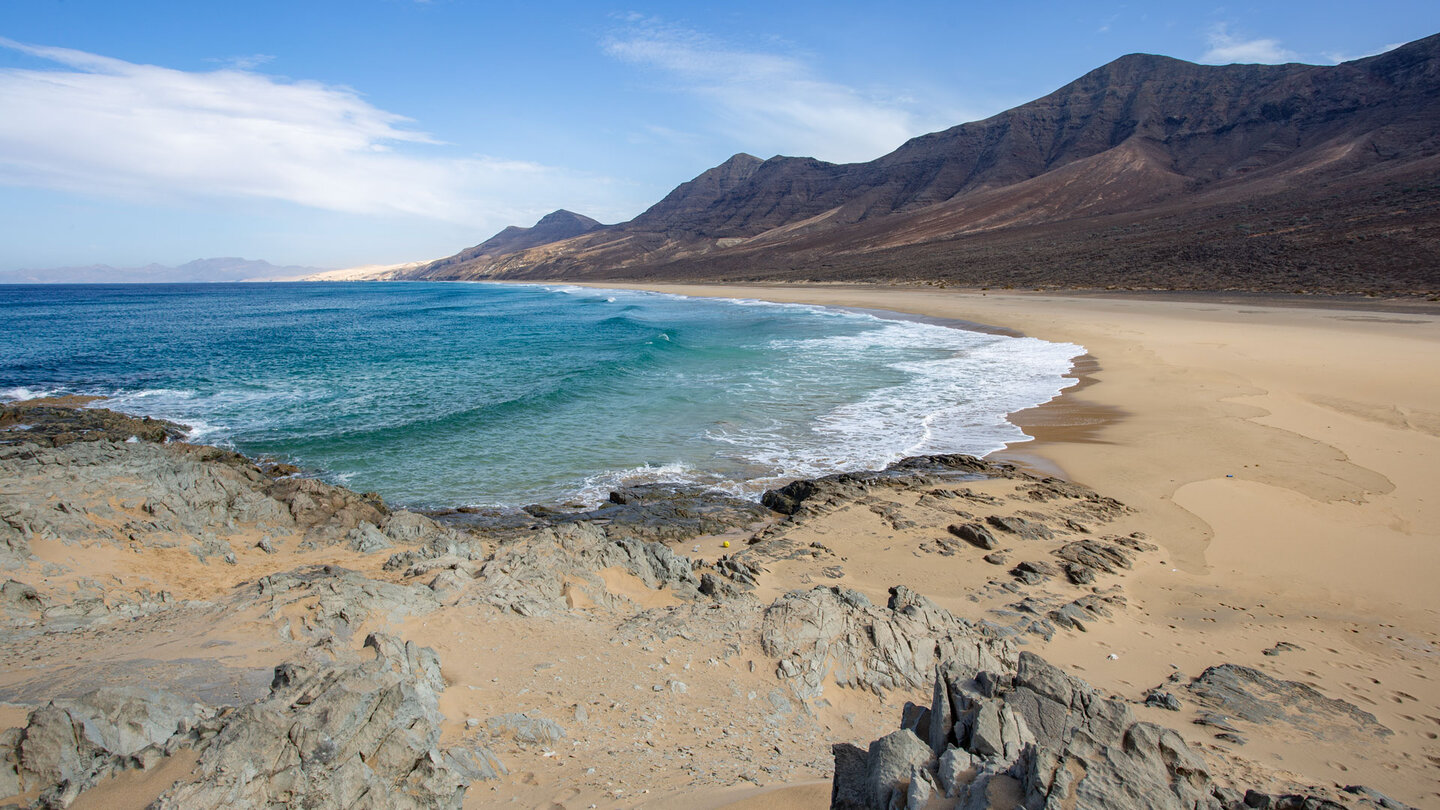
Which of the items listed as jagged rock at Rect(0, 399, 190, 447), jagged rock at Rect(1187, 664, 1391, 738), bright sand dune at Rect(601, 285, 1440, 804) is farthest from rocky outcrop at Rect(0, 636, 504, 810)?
jagged rock at Rect(0, 399, 190, 447)

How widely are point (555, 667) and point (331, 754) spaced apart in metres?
1.50

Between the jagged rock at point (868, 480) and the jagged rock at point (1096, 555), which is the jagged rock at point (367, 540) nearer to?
the jagged rock at point (868, 480)

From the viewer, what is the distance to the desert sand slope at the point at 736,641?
106 inches

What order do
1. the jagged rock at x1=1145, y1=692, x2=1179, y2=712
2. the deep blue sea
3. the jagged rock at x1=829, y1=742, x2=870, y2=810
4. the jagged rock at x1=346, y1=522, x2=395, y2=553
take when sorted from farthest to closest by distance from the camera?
1. the deep blue sea
2. the jagged rock at x1=346, y1=522, x2=395, y2=553
3. the jagged rock at x1=1145, y1=692, x2=1179, y2=712
4. the jagged rock at x1=829, y1=742, x2=870, y2=810

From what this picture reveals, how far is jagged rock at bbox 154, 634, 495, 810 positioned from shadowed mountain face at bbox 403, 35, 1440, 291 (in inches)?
1629

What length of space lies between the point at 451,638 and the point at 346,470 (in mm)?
8425

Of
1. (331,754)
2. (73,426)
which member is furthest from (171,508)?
(73,426)

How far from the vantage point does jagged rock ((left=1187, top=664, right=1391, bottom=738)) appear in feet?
13.4

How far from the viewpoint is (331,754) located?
8.95 ft

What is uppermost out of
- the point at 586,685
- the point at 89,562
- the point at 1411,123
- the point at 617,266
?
the point at 1411,123

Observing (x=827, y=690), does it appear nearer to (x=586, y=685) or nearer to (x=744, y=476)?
(x=586, y=685)

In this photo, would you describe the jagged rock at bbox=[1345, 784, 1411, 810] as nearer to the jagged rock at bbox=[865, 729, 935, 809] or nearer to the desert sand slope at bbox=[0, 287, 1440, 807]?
the desert sand slope at bbox=[0, 287, 1440, 807]

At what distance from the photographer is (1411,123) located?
64875mm

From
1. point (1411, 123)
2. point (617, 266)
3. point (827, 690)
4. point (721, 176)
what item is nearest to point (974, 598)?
point (827, 690)
